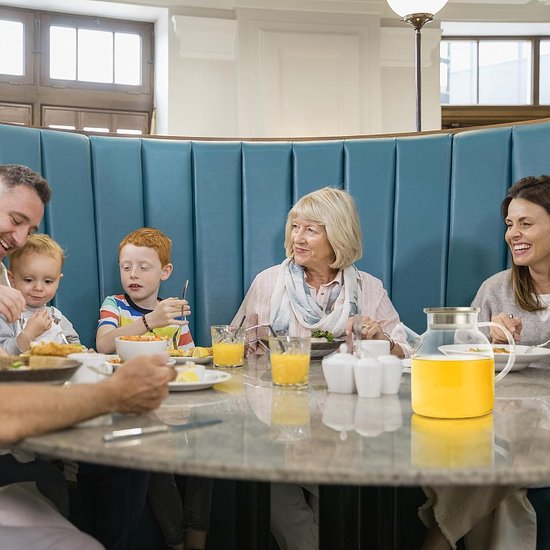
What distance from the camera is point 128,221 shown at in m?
2.59

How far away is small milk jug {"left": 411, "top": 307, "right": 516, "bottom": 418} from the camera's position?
1.13 metres

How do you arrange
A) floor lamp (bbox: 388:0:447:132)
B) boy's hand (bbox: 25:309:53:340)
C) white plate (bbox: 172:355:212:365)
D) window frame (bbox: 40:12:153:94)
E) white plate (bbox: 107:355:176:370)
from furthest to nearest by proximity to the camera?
window frame (bbox: 40:12:153:94), floor lamp (bbox: 388:0:447:132), boy's hand (bbox: 25:309:53:340), white plate (bbox: 172:355:212:365), white plate (bbox: 107:355:176:370)

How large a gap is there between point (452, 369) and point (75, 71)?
5223 mm

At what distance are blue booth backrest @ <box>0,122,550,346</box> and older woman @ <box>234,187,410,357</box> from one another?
160mm

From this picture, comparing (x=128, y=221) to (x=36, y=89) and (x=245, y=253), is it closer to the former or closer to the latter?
(x=245, y=253)

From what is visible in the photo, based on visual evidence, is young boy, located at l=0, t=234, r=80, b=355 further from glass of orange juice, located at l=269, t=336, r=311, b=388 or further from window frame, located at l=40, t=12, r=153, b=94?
window frame, located at l=40, t=12, r=153, b=94

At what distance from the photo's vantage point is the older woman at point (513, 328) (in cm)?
156

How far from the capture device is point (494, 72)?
649 cm

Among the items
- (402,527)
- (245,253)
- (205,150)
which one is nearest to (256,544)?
(402,527)

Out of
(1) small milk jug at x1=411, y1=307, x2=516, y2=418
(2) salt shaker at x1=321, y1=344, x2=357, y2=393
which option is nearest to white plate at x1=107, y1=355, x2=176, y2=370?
(2) salt shaker at x1=321, y1=344, x2=357, y2=393

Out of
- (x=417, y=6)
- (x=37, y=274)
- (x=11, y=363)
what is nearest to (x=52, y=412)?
(x=11, y=363)

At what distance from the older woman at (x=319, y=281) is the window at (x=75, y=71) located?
364cm

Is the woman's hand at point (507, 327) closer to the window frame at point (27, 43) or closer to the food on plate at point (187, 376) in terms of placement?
the food on plate at point (187, 376)

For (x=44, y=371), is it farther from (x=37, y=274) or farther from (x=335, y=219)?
(x=335, y=219)
